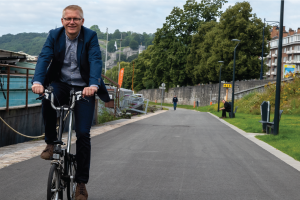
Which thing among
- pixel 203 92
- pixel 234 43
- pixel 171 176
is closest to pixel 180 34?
pixel 203 92

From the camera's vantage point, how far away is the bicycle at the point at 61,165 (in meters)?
3.21

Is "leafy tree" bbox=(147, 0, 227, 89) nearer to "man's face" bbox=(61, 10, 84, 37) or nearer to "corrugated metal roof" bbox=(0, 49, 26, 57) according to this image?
"corrugated metal roof" bbox=(0, 49, 26, 57)

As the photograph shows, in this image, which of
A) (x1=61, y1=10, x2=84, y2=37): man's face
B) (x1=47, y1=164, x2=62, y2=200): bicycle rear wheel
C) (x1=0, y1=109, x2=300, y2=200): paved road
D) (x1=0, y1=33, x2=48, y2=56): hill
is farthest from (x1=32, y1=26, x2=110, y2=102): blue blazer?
(x1=0, y1=33, x2=48, y2=56): hill

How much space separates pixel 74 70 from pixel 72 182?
3.61 feet

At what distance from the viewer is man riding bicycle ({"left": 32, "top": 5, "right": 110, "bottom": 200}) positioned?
3.76 m

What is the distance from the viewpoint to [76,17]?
3771 millimetres

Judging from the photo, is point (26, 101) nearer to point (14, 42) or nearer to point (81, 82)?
point (81, 82)

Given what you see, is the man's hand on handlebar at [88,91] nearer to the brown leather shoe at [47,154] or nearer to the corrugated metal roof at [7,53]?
the brown leather shoe at [47,154]

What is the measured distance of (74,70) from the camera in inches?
153

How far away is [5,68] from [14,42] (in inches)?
3254

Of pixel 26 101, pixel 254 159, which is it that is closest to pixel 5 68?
pixel 26 101

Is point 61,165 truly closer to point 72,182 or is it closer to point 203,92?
point 72,182

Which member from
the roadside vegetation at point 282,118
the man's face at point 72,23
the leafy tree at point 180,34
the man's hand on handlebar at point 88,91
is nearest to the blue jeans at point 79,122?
the man's hand on handlebar at point 88,91

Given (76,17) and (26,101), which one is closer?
(76,17)
